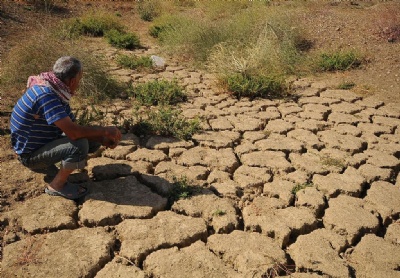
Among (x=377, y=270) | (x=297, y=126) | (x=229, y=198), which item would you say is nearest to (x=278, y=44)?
(x=297, y=126)

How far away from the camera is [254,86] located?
4938 millimetres

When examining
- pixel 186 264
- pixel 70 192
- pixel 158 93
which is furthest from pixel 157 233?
pixel 158 93

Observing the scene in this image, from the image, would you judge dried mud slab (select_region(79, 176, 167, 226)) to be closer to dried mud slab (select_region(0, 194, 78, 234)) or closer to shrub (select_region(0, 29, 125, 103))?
dried mud slab (select_region(0, 194, 78, 234))

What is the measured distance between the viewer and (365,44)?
673 cm

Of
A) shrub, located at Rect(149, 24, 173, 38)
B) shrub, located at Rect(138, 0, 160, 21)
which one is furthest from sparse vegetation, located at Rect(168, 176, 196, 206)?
shrub, located at Rect(138, 0, 160, 21)

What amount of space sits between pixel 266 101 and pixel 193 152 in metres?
1.72

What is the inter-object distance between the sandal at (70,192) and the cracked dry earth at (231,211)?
0.05 meters

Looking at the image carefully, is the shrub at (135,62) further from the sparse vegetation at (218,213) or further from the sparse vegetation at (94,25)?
the sparse vegetation at (218,213)

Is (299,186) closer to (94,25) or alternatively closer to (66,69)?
(66,69)

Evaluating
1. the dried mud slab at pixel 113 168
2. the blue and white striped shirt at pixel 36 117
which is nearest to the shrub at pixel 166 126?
the dried mud slab at pixel 113 168

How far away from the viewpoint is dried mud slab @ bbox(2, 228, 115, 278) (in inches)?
82.4

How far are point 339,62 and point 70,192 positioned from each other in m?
4.77

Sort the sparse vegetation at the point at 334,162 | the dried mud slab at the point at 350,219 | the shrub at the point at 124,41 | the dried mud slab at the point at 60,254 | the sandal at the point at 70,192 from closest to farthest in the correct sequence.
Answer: the dried mud slab at the point at 60,254, the dried mud slab at the point at 350,219, the sandal at the point at 70,192, the sparse vegetation at the point at 334,162, the shrub at the point at 124,41

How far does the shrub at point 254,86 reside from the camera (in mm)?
4913
